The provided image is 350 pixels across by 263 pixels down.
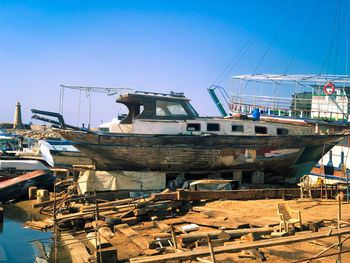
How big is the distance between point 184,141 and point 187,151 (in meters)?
0.51

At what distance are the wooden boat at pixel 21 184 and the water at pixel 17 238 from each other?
1.45 m

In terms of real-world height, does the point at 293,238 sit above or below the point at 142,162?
below

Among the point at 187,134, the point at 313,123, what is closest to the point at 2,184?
the point at 187,134

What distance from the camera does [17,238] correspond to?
1159 centimetres

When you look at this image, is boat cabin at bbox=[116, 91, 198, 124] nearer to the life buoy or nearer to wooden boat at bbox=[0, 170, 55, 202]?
wooden boat at bbox=[0, 170, 55, 202]

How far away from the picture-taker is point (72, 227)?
38.4 feet

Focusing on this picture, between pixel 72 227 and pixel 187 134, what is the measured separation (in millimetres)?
6660

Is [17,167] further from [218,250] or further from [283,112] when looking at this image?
[283,112]

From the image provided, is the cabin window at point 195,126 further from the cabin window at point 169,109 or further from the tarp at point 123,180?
the tarp at point 123,180

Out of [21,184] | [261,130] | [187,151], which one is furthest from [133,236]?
[21,184]

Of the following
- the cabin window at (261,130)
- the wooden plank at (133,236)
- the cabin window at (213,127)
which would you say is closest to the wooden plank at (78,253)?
the wooden plank at (133,236)

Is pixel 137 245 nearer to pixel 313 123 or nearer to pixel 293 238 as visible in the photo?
pixel 293 238

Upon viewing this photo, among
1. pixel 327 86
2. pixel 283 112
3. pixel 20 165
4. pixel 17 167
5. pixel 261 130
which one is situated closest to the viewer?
pixel 261 130

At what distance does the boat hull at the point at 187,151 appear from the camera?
547 inches
